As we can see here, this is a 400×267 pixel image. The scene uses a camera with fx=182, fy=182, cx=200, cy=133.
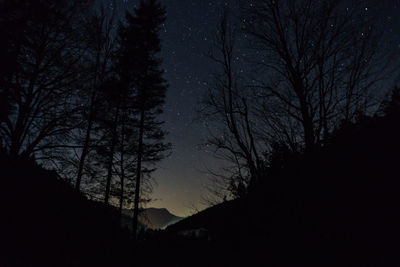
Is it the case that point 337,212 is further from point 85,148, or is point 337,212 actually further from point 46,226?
point 85,148

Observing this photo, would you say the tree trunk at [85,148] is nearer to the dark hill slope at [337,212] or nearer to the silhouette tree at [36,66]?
the silhouette tree at [36,66]

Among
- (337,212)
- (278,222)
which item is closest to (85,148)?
(278,222)

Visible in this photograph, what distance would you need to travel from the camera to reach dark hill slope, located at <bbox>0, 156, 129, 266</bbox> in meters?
2.81

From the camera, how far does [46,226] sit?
3.33 metres

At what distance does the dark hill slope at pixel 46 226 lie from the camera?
2.81m

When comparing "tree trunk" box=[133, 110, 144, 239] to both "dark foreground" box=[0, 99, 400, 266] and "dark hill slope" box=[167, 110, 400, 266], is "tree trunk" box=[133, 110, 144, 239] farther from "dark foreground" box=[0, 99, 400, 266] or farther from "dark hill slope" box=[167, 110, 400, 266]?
"dark hill slope" box=[167, 110, 400, 266]

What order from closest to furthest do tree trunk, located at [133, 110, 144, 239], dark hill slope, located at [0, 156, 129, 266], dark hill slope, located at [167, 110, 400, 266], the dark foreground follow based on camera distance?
dark hill slope, located at [167, 110, 400, 266] → the dark foreground → dark hill slope, located at [0, 156, 129, 266] → tree trunk, located at [133, 110, 144, 239]

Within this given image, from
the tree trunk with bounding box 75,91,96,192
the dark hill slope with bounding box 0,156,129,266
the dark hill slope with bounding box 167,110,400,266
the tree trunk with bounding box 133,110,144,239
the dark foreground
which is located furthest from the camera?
the tree trunk with bounding box 133,110,144,239

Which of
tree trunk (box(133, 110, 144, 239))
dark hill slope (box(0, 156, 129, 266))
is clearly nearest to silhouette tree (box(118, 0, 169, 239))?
tree trunk (box(133, 110, 144, 239))

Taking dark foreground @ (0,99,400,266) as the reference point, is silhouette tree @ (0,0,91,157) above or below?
above

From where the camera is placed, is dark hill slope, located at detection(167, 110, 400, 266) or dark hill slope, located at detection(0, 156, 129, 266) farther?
dark hill slope, located at detection(0, 156, 129, 266)

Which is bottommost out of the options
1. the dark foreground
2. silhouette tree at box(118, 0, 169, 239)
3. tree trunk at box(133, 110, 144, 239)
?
the dark foreground

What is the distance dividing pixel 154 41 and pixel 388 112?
45.3 ft

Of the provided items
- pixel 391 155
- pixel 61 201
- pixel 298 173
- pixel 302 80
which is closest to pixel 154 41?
pixel 302 80
